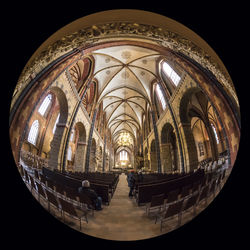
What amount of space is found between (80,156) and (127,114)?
13370 millimetres

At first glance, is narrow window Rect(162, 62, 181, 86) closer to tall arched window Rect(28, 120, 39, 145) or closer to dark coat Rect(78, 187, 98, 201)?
dark coat Rect(78, 187, 98, 201)

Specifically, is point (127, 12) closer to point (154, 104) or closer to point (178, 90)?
point (178, 90)

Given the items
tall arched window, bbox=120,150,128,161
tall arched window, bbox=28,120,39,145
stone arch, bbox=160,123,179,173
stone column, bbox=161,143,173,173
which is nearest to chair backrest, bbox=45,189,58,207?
stone arch, bbox=160,123,179,173

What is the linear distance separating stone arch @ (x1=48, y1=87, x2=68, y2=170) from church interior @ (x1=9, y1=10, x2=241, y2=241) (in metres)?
0.07

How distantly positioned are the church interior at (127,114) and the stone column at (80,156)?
0.32 ft

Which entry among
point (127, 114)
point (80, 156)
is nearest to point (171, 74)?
point (80, 156)

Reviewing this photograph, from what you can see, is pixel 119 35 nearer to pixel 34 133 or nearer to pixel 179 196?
pixel 179 196

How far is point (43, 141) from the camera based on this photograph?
1080 centimetres

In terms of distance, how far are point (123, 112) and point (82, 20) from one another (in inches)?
817

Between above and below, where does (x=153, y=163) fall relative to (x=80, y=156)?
below

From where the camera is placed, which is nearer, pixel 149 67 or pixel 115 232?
pixel 115 232

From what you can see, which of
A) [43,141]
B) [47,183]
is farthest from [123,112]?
[47,183]

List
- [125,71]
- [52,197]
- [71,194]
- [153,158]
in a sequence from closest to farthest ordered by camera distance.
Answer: [52,197]
[71,194]
[125,71]
[153,158]

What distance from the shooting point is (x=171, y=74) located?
8.80m
